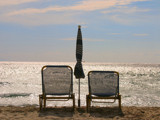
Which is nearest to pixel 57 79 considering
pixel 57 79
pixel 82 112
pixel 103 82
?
pixel 57 79

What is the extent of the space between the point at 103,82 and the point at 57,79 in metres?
1.11

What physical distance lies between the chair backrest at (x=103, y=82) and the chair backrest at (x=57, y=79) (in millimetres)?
500

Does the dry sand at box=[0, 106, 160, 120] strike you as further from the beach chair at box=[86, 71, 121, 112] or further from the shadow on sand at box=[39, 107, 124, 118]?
the beach chair at box=[86, 71, 121, 112]

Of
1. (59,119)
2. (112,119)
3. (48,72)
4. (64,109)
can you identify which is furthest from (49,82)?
(112,119)

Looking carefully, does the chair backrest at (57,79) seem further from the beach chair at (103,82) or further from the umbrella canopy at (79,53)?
the beach chair at (103,82)

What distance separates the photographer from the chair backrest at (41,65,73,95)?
643 cm

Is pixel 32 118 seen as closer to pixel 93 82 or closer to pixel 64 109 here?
pixel 64 109

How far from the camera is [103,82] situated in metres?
6.50

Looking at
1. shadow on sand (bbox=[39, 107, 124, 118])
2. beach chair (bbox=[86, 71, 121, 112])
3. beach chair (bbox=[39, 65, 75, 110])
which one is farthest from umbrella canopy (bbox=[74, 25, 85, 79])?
shadow on sand (bbox=[39, 107, 124, 118])

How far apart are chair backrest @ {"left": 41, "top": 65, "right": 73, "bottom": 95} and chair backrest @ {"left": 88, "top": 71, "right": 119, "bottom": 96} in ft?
1.64

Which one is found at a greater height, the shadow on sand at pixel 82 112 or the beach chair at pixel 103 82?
the beach chair at pixel 103 82

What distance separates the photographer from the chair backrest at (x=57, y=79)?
6.43 metres

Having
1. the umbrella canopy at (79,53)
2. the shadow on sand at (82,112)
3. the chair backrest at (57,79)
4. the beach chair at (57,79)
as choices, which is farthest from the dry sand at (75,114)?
the umbrella canopy at (79,53)

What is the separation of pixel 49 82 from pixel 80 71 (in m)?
0.83
